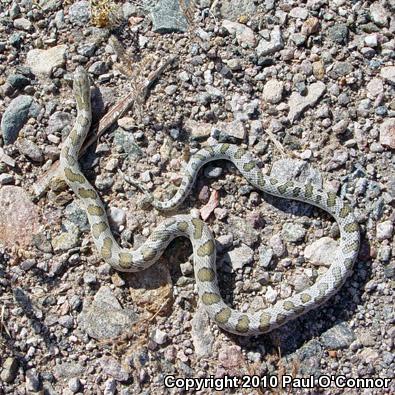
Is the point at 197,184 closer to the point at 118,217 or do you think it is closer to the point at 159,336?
the point at 118,217

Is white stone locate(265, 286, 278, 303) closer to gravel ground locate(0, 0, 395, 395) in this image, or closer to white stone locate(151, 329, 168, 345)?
gravel ground locate(0, 0, 395, 395)

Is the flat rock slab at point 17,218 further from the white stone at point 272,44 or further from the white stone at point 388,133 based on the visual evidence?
the white stone at point 388,133

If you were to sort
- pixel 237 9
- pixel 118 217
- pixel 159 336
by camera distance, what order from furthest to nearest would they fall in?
pixel 237 9 < pixel 118 217 < pixel 159 336

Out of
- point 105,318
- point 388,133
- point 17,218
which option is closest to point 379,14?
point 388,133

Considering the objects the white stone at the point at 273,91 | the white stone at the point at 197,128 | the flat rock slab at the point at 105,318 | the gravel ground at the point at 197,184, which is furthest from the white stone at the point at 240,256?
the white stone at the point at 273,91

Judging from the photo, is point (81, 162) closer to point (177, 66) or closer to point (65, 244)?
point (65, 244)

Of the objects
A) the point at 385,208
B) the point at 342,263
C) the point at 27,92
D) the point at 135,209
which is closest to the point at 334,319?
the point at 342,263
